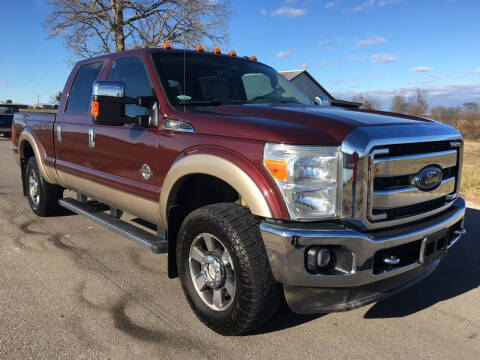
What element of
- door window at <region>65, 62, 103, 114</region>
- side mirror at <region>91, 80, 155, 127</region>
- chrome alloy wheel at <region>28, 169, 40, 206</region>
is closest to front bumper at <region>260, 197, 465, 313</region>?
side mirror at <region>91, 80, 155, 127</region>

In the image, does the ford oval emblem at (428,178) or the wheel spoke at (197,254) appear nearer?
the ford oval emblem at (428,178)

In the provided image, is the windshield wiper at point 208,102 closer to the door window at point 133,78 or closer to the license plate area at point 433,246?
the door window at point 133,78

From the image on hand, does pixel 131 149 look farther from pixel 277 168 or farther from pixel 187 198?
pixel 277 168

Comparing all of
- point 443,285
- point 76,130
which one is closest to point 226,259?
point 443,285

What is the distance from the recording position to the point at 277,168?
236 cm

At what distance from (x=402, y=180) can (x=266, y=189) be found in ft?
2.88

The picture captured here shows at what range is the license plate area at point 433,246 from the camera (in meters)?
2.63

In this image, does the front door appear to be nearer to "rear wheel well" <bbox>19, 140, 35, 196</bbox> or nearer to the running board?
the running board

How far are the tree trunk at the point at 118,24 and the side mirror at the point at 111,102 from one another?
16687mm

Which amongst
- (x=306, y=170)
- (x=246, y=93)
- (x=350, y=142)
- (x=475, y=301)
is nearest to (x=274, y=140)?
(x=306, y=170)

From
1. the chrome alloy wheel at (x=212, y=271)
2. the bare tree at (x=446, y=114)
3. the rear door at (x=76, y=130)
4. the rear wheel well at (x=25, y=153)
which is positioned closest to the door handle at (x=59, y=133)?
the rear door at (x=76, y=130)

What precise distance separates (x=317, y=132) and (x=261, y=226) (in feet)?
2.11

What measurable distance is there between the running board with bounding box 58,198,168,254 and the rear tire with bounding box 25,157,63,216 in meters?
0.67

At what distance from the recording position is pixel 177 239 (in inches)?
123
